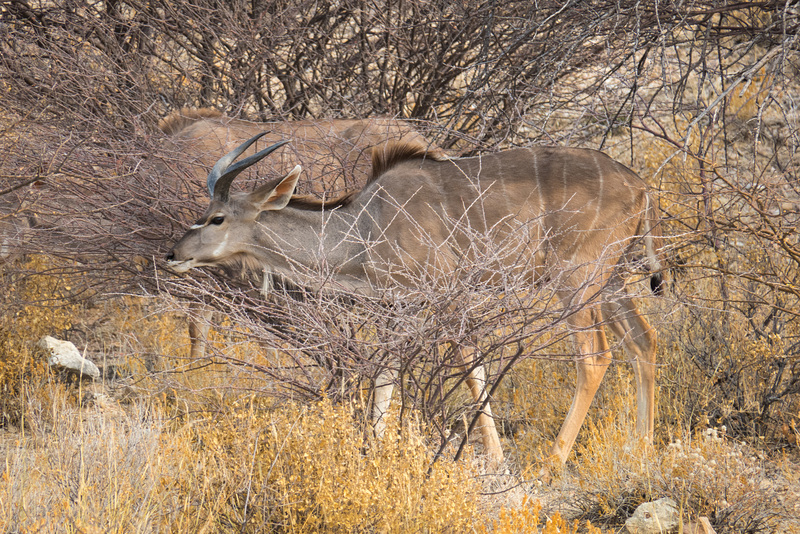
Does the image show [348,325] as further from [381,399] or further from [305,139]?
[305,139]

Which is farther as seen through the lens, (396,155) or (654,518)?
(396,155)

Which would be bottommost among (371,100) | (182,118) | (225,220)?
(225,220)

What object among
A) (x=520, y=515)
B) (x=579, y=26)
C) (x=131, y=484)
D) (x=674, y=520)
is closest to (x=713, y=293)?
(x=579, y=26)

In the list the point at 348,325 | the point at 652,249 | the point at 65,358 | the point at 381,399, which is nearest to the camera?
the point at 348,325

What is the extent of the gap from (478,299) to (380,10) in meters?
3.74

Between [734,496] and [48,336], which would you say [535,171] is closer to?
[734,496]

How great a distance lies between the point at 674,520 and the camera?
4.15 m

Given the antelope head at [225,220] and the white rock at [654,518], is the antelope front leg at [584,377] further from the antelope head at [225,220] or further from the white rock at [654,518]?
the antelope head at [225,220]

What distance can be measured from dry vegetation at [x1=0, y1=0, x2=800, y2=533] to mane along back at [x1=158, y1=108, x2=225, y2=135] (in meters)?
0.28

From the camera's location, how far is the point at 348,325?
4.30 meters

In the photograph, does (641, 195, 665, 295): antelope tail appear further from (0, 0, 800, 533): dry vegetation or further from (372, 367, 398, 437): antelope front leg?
(372, 367, 398, 437): antelope front leg

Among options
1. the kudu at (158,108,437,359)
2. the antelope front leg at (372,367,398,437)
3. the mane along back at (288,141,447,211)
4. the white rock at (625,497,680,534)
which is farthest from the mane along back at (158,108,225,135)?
the white rock at (625,497,680,534)

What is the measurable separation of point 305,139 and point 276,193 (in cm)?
75

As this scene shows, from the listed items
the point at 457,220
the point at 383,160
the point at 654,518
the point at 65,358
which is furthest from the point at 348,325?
the point at 65,358
